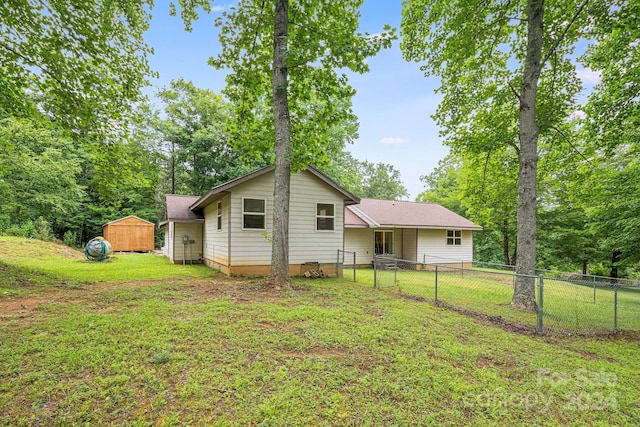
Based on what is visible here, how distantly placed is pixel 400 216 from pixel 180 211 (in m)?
11.6

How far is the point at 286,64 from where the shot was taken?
7.57 m

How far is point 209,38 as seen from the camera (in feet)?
30.5

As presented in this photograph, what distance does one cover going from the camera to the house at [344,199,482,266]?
613 inches

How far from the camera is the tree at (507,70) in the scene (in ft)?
23.1

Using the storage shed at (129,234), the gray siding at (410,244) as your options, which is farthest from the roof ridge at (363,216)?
the storage shed at (129,234)

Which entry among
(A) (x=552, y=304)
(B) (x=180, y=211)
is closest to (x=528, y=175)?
(A) (x=552, y=304)

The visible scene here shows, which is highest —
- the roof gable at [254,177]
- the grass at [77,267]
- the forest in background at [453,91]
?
the forest in background at [453,91]

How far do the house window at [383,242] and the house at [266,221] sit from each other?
5.64 metres

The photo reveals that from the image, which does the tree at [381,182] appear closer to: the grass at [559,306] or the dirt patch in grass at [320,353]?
the grass at [559,306]

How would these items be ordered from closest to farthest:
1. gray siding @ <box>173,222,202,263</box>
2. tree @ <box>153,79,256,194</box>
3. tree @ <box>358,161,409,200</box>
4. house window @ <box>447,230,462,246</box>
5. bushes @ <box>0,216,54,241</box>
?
1. gray siding @ <box>173,222,202,263</box>
2. house window @ <box>447,230,462,246</box>
3. bushes @ <box>0,216,54,241</box>
4. tree @ <box>153,79,256,194</box>
5. tree @ <box>358,161,409,200</box>

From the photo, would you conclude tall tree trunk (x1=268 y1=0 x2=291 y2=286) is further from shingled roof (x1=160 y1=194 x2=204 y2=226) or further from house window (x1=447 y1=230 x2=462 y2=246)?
house window (x1=447 y1=230 x2=462 y2=246)

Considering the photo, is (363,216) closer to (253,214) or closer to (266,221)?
(266,221)

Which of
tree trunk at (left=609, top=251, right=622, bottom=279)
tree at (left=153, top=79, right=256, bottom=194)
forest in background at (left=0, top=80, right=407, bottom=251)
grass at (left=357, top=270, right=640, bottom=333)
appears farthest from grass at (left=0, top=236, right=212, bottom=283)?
tree trunk at (left=609, top=251, right=622, bottom=279)

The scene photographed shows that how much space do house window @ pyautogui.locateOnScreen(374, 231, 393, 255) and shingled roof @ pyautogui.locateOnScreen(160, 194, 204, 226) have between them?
9386 mm
